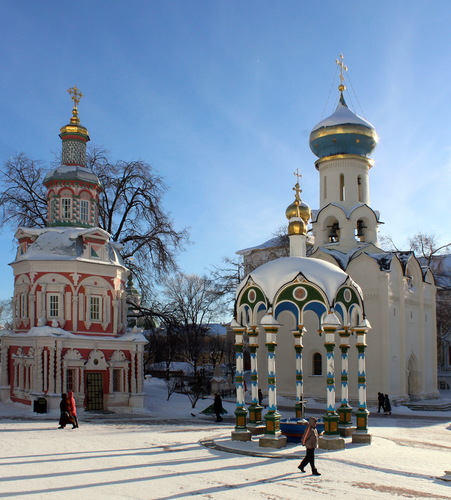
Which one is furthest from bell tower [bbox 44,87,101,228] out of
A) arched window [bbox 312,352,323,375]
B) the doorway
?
arched window [bbox 312,352,323,375]

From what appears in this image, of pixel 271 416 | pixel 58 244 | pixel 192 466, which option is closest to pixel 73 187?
pixel 58 244

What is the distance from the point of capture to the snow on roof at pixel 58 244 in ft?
75.7

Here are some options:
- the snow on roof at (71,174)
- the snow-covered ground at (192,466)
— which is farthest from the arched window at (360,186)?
the snow-covered ground at (192,466)

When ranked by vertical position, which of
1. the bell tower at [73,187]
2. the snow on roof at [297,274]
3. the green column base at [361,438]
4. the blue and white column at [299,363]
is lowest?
the green column base at [361,438]

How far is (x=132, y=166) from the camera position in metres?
30.1

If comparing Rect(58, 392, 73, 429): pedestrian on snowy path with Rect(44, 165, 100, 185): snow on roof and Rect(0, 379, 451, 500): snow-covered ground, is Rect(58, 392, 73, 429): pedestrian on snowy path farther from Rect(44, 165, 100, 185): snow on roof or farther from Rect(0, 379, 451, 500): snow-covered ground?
Rect(44, 165, 100, 185): snow on roof

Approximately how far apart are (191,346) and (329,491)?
31.4 m

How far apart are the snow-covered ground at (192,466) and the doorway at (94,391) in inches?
201

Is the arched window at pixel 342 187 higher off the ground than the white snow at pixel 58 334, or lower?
higher

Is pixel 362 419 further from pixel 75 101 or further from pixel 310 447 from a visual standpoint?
pixel 75 101

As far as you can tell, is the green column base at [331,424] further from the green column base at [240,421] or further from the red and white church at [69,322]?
the red and white church at [69,322]

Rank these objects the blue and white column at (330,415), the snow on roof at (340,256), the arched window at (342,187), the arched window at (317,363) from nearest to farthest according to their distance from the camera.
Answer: the blue and white column at (330,415)
the snow on roof at (340,256)
the arched window at (317,363)
the arched window at (342,187)

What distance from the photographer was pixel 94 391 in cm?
2302

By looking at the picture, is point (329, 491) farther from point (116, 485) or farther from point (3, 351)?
point (3, 351)
